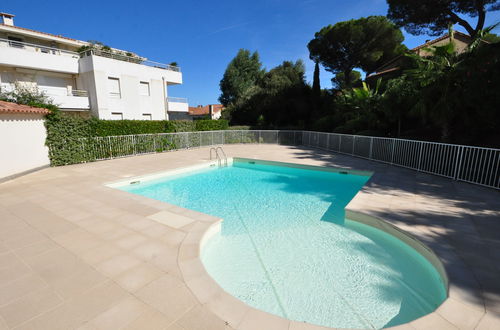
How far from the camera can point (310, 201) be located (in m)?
7.43

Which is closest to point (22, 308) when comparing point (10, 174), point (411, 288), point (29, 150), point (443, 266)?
point (411, 288)

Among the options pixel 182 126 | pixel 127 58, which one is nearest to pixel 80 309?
pixel 182 126

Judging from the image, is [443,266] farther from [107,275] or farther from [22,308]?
[22,308]

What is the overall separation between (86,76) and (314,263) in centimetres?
2072

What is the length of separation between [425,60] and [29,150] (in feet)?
52.7

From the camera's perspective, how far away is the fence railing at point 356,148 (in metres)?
7.28

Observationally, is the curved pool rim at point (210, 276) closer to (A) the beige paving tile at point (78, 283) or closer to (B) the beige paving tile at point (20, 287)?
(A) the beige paving tile at point (78, 283)

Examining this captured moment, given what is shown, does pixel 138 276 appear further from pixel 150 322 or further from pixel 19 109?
pixel 19 109

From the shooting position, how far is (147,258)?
11.2 ft

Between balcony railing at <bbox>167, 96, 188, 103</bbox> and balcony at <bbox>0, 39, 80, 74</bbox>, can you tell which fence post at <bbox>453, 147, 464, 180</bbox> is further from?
balcony at <bbox>0, 39, 80, 74</bbox>

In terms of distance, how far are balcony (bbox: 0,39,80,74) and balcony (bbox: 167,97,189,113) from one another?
7548 mm

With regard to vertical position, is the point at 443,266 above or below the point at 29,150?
below

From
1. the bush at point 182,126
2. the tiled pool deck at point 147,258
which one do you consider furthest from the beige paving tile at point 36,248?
the bush at point 182,126

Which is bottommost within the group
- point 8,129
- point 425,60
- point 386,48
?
point 8,129
